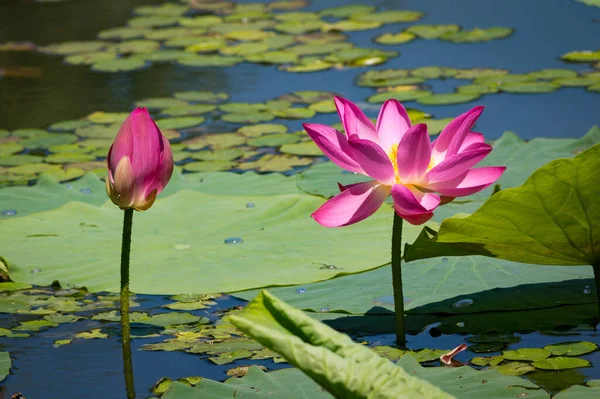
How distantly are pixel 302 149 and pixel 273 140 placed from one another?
189 mm

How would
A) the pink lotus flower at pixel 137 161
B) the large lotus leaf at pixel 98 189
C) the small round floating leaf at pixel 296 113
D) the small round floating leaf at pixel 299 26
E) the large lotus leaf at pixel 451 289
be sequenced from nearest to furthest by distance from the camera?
1. the pink lotus flower at pixel 137 161
2. the large lotus leaf at pixel 451 289
3. the large lotus leaf at pixel 98 189
4. the small round floating leaf at pixel 296 113
5. the small round floating leaf at pixel 299 26

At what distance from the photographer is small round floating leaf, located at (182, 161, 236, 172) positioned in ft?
10.9

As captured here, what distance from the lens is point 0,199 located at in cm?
299

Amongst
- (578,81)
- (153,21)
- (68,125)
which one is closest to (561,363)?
(578,81)

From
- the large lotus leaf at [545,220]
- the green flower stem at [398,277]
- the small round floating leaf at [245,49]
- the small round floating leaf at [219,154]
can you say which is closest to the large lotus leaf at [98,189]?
the small round floating leaf at [219,154]

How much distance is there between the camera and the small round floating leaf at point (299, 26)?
550 centimetres

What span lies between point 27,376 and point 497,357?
0.93 m

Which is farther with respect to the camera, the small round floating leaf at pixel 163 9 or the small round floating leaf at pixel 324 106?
the small round floating leaf at pixel 163 9

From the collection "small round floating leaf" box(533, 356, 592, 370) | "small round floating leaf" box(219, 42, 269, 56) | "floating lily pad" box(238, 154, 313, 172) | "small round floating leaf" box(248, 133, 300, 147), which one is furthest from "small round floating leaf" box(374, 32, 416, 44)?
"small round floating leaf" box(533, 356, 592, 370)

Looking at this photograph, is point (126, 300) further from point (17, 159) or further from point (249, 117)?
point (249, 117)

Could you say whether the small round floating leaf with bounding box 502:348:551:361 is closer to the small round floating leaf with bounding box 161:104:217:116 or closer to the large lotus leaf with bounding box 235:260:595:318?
the large lotus leaf with bounding box 235:260:595:318

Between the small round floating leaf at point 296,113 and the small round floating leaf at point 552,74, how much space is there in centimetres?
105

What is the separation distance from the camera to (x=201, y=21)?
600 cm

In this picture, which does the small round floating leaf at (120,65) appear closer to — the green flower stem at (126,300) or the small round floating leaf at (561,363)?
the green flower stem at (126,300)
